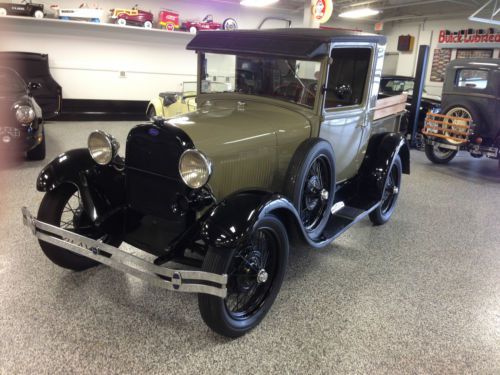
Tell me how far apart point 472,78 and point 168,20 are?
21.5ft

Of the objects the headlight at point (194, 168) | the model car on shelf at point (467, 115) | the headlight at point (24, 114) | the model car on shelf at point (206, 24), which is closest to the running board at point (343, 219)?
the headlight at point (194, 168)

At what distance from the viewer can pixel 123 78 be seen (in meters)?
9.39

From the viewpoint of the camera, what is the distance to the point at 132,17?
855cm

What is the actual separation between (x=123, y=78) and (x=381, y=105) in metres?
7.31

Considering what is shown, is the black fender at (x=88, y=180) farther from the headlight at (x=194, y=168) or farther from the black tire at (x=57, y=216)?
the headlight at (x=194, y=168)

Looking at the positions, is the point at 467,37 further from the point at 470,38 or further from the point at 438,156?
the point at 438,156

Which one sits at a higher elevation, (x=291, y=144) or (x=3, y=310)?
(x=291, y=144)

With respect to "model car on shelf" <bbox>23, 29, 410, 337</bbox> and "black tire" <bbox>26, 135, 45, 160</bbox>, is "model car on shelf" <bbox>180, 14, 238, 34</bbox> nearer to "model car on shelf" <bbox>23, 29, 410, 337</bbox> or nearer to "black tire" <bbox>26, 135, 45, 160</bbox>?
"black tire" <bbox>26, 135, 45, 160</bbox>

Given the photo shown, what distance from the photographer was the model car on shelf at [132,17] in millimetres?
8500

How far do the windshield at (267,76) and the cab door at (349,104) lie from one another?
249 millimetres

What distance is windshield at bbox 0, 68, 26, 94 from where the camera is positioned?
213 inches

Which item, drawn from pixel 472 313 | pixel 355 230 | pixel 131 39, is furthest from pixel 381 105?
pixel 131 39

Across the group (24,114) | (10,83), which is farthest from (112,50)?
(24,114)

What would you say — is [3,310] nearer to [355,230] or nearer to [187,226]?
[187,226]
